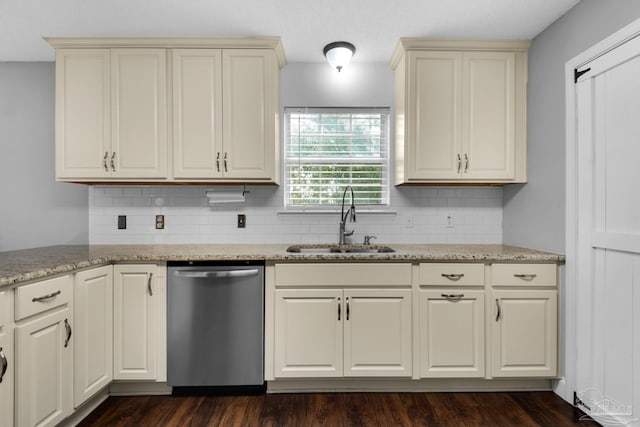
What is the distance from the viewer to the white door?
1.75 m

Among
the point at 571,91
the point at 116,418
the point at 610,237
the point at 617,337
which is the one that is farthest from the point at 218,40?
the point at 617,337

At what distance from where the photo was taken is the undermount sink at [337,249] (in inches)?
106

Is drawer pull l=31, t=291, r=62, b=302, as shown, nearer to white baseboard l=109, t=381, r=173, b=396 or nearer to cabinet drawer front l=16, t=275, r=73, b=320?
cabinet drawer front l=16, t=275, r=73, b=320

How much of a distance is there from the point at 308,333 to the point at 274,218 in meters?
1.05

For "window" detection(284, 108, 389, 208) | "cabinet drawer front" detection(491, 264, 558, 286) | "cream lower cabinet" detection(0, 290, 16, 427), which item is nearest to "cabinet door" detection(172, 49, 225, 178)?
"window" detection(284, 108, 389, 208)

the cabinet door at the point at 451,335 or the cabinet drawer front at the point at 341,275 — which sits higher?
the cabinet drawer front at the point at 341,275

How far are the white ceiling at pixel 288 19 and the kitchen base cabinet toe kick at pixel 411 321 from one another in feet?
5.36

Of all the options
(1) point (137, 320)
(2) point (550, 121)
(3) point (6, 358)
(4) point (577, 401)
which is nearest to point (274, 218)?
(1) point (137, 320)

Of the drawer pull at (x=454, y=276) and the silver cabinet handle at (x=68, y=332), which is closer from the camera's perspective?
the silver cabinet handle at (x=68, y=332)

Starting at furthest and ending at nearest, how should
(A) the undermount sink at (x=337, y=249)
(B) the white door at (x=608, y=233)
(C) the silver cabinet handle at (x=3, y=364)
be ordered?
(A) the undermount sink at (x=337, y=249)
(B) the white door at (x=608, y=233)
(C) the silver cabinet handle at (x=3, y=364)
